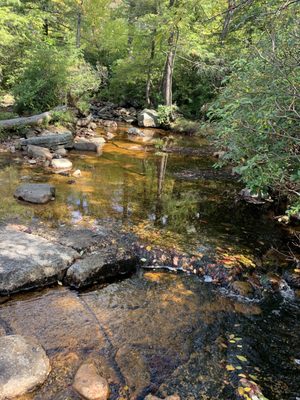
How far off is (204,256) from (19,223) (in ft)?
10.4

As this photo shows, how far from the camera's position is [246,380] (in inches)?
128

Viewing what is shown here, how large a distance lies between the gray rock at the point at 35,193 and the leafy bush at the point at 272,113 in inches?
153

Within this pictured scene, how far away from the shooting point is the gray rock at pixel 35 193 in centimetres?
682

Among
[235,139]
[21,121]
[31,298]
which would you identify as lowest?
[31,298]

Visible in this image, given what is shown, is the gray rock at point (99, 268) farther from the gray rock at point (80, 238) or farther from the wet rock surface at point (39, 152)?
the wet rock surface at point (39, 152)

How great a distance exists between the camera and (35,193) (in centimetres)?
690

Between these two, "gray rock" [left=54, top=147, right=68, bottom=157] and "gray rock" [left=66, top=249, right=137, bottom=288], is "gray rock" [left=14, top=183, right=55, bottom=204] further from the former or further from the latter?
"gray rock" [left=54, top=147, right=68, bottom=157]

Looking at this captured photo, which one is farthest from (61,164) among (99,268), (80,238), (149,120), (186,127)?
(149,120)

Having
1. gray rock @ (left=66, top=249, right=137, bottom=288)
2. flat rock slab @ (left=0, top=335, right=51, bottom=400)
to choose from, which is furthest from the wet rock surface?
flat rock slab @ (left=0, top=335, right=51, bottom=400)

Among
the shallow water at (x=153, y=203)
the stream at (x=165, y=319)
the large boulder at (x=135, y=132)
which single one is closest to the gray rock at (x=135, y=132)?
the large boulder at (x=135, y=132)

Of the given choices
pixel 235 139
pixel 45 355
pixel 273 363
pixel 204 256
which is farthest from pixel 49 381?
pixel 235 139

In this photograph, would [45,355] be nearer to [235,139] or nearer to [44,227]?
[44,227]

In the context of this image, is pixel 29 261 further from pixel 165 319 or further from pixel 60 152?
pixel 60 152

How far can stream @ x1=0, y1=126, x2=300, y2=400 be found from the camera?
126 inches
